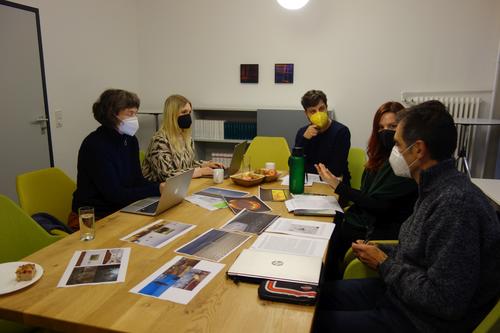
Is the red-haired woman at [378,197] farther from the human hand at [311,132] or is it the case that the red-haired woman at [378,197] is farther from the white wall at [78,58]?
the white wall at [78,58]

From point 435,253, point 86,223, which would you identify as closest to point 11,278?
point 86,223

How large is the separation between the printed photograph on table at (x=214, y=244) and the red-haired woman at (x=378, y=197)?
55 cm

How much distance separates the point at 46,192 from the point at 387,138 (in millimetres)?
1945

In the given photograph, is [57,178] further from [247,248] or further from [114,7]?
[114,7]

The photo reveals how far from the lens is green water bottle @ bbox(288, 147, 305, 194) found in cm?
210

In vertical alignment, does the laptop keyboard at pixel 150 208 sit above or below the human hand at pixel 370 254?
above

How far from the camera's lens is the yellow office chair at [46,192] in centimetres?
202

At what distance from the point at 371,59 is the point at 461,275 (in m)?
3.60

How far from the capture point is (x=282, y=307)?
1015mm

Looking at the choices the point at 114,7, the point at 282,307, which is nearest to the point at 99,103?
the point at 282,307

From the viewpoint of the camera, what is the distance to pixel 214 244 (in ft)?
4.63

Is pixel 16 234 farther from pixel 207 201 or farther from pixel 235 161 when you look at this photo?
pixel 235 161

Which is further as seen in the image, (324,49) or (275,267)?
(324,49)

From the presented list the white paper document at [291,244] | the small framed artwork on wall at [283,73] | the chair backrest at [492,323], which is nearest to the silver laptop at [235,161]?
the white paper document at [291,244]
